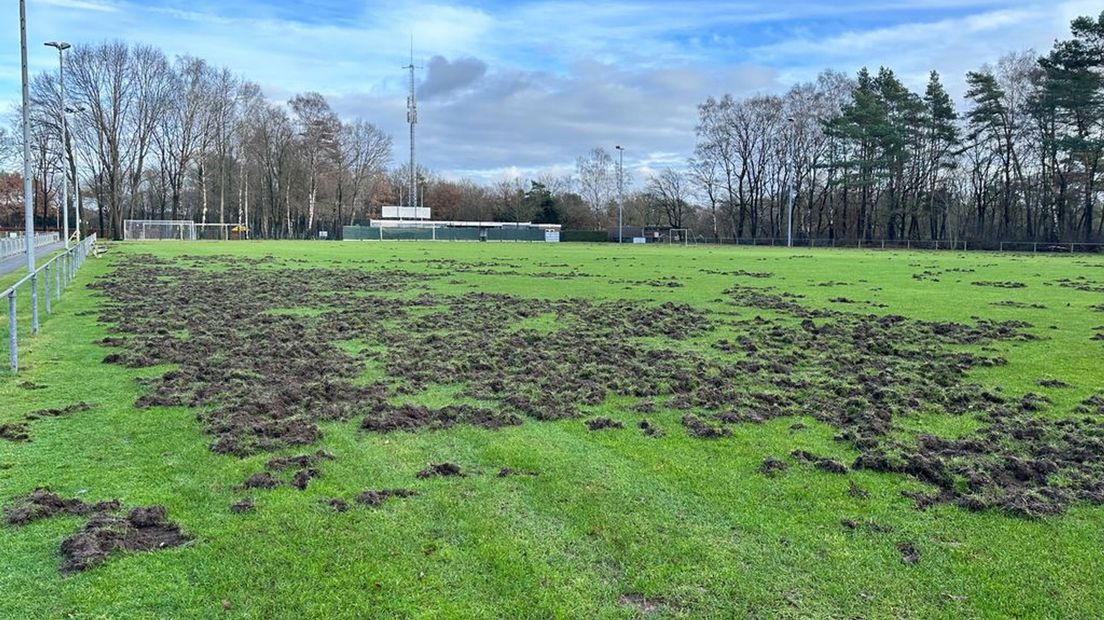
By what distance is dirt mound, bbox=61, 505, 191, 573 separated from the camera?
462 centimetres

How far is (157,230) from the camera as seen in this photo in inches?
3046

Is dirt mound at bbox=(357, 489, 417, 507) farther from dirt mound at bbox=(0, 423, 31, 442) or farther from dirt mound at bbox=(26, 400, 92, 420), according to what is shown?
dirt mound at bbox=(26, 400, 92, 420)

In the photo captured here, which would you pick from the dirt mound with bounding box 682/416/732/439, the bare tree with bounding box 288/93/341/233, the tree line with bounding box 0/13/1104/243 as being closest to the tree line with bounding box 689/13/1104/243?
the tree line with bounding box 0/13/1104/243

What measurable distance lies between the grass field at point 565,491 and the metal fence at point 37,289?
1.58ft

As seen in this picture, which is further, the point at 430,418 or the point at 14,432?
the point at 430,418

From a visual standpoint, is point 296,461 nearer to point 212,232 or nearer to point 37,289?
point 37,289

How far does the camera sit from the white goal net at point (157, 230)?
76.3 metres

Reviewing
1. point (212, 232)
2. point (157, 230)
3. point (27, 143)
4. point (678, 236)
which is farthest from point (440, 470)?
point (678, 236)

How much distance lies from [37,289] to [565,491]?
552 inches

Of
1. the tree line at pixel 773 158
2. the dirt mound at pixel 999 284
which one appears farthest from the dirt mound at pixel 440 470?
the tree line at pixel 773 158

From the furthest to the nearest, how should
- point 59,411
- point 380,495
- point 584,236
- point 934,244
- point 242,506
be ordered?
1. point 584,236
2. point 934,244
3. point 59,411
4. point 380,495
5. point 242,506

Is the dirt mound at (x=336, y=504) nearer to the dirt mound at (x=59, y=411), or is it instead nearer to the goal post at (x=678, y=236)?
the dirt mound at (x=59, y=411)

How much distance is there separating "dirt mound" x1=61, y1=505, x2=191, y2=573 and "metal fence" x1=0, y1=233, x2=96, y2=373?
20.4ft

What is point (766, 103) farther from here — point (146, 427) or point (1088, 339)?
point (146, 427)
